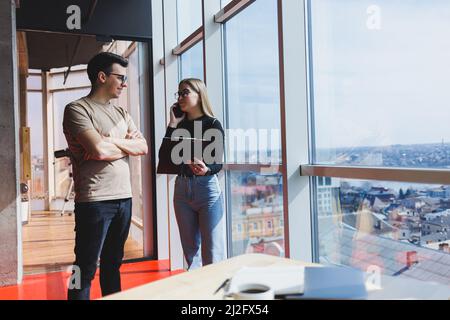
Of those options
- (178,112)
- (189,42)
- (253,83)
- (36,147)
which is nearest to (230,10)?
(253,83)

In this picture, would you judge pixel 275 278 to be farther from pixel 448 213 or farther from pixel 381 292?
pixel 448 213

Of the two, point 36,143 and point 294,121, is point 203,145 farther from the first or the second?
point 36,143

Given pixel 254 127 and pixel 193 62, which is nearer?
pixel 254 127

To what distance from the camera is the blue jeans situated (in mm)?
2465

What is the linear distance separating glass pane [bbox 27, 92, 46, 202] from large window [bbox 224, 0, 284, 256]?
2.22 metres

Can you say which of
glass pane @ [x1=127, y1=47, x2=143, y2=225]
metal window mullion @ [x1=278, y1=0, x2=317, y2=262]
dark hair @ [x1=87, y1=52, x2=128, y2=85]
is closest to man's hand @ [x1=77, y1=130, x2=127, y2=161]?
dark hair @ [x1=87, y1=52, x2=128, y2=85]

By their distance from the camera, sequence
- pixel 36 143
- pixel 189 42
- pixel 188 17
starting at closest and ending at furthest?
1. pixel 189 42
2. pixel 188 17
3. pixel 36 143

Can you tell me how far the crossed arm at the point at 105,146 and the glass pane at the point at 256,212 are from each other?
3.09 ft

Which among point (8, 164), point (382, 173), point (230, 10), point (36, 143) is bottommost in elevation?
point (382, 173)

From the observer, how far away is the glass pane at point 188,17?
384 cm

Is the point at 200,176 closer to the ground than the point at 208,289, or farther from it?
farther from it

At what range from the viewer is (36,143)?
4.29 meters

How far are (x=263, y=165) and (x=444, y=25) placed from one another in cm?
138

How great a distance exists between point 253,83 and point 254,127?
329mm
